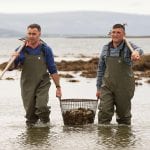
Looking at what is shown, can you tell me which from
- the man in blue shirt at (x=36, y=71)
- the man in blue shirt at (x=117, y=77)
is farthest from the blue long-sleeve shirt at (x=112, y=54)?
the man in blue shirt at (x=36, y=71)

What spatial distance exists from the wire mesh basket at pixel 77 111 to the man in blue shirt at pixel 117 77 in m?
0.35

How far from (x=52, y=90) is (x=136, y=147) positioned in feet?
33.7

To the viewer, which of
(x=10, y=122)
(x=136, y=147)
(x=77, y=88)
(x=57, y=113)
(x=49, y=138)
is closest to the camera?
(x=136, y=147)

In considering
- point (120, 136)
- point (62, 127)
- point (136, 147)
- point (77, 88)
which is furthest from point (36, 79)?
point (77, 88)

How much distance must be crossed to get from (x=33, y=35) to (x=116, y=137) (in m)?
2.25

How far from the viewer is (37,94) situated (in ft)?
34.0

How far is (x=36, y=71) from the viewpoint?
10.3 m

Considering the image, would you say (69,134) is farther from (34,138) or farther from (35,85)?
(35,85)

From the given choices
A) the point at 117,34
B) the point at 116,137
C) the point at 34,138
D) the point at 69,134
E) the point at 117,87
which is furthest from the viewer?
the point at 117,87

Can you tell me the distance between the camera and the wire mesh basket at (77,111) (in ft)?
35.4

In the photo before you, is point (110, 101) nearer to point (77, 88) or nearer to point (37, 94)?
point (37, 94)

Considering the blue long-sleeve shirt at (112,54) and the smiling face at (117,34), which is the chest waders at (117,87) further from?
the smiling face at (117,34)

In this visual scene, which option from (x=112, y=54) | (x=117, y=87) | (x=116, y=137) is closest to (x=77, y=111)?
(x=117, y=87)

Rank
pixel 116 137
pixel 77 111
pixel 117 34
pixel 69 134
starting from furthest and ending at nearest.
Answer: pixel 77 111
pixel 117 34
pixel 69 134
pixel 116 137
